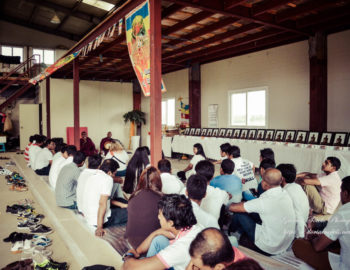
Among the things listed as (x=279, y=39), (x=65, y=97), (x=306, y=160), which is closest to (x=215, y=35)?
(x=279, y=39)

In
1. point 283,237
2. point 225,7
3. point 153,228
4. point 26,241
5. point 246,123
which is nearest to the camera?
point 153,228

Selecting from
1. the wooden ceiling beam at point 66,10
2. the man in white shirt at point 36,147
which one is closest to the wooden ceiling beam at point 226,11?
the man in white shirt at point 36,147

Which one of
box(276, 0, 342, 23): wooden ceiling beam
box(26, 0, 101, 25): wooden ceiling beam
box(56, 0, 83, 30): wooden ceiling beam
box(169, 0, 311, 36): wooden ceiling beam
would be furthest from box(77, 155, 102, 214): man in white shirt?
box(26, 0, 101, 25): wooden ceiling beam

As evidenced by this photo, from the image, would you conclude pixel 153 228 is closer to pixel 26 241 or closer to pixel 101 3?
pixel 26 241

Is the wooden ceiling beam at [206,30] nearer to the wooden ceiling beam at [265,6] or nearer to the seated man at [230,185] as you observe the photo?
the wooden ceiling beam at [265,6]

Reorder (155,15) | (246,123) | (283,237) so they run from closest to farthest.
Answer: (283,237) < (155,15) < (246,123)

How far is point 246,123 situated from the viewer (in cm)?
877

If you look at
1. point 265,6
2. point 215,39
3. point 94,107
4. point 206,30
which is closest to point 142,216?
point 265,6

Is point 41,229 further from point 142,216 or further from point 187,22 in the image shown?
point 187,22

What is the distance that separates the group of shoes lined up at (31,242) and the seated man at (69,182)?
39 cm

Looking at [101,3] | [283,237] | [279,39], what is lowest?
[283,237]

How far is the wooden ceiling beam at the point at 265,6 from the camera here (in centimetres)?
519

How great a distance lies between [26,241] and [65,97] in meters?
10.9

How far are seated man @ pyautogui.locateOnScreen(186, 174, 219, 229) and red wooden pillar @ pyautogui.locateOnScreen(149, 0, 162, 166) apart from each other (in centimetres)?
166
